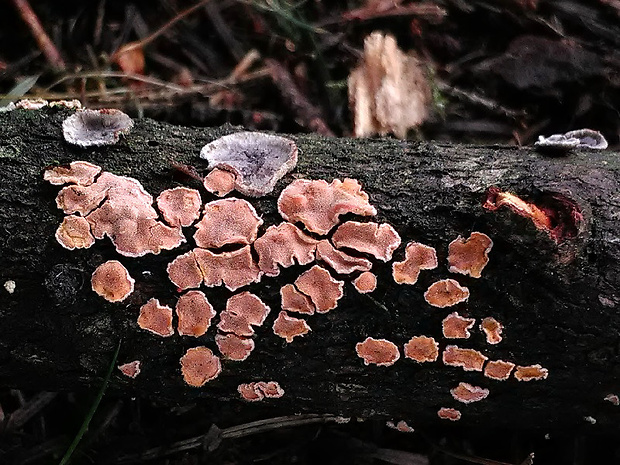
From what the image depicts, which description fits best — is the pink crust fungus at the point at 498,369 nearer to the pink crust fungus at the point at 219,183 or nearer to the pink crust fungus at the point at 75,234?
the pink crust fungus at the point at 219,183

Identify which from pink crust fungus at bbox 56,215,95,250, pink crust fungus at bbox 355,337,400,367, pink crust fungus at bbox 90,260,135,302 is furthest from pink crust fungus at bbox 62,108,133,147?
pink crust fungus at bbox 355,337,400,367

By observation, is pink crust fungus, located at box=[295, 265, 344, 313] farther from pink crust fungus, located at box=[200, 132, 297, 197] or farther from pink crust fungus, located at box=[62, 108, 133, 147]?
pink crust fungus, located at box=[62, 108, 133, 147]

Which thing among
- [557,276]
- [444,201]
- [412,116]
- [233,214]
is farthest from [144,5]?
[557,276]

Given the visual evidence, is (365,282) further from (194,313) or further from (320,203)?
(194,313)

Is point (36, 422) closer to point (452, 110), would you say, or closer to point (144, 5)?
point (144, 5)

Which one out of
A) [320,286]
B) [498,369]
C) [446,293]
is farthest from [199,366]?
[498,369]

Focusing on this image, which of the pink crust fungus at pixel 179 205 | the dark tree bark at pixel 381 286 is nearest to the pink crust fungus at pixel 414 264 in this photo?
the dark tree bark at pixel 381 286

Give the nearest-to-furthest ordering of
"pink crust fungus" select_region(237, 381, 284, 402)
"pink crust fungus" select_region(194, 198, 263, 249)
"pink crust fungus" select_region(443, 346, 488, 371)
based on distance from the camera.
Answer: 1. "pink crust fungus" select_region(194, 198, 263, 249)
2. "pink crust fungus" select_region(443, 346, 488, 371)
3. "pink crust fungus" select_region(237, 381, 284, 402)
